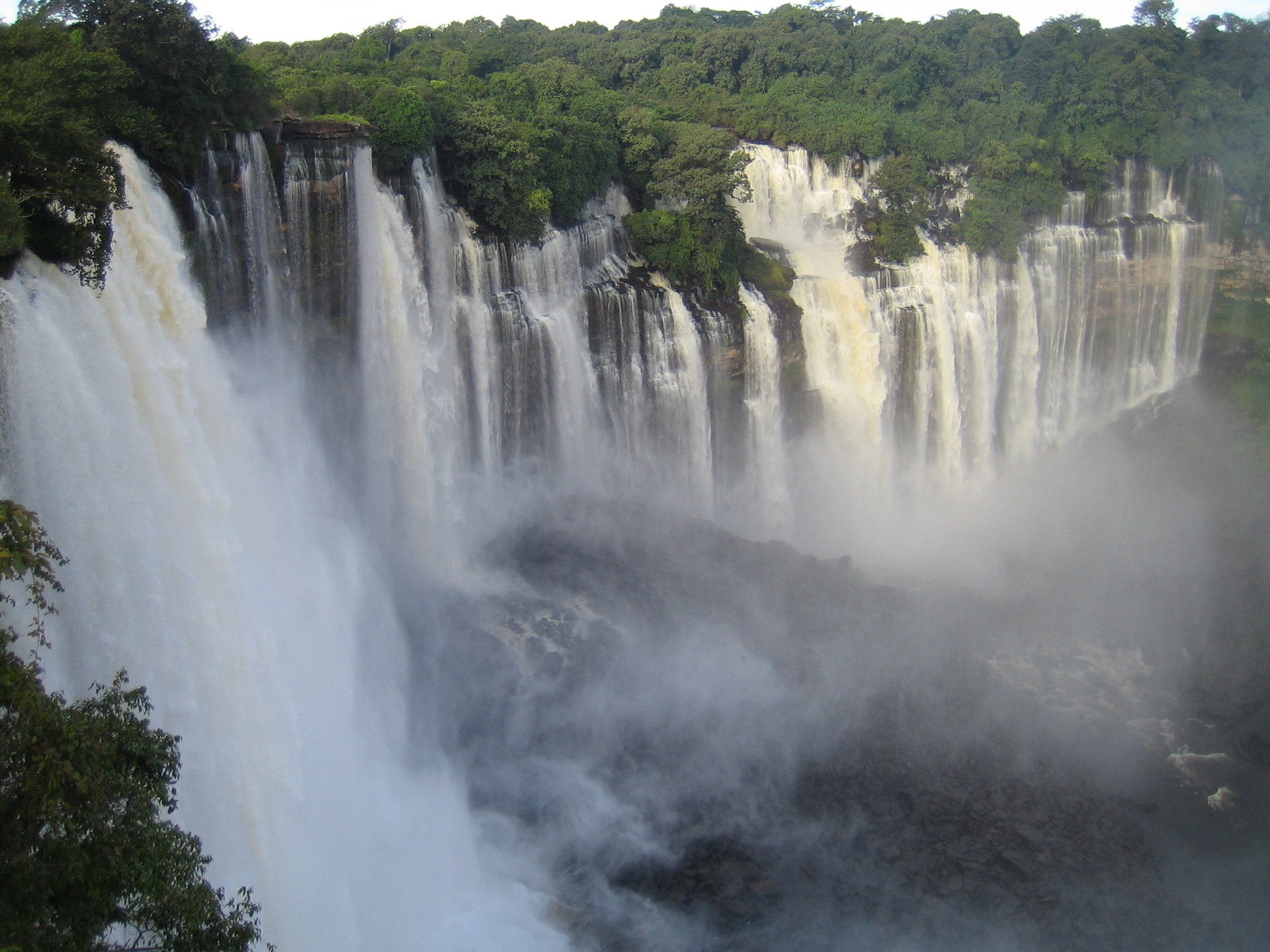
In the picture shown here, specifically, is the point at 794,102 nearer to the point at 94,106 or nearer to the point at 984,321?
the point at 984,321

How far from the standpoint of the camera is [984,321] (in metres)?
32.9

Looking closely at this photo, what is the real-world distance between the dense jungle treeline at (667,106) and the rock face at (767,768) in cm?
878

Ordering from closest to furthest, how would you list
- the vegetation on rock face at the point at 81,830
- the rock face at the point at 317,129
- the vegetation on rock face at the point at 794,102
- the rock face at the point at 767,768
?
the vegetation on rock face at the point at 81,830 → the rock face at the point at 767,768 → the rock face at the point at 317,129 → the vegetation on rock face at the point at 794,102

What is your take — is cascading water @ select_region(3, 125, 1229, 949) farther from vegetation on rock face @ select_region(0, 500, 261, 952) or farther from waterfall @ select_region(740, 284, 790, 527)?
vegetation on rock face @ select_region(0, 500, 261, 952)

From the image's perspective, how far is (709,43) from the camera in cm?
4422

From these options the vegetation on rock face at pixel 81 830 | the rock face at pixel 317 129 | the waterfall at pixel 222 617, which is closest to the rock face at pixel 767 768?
the waterfall at pixel 222 617

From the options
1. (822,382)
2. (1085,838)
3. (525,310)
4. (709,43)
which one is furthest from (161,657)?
(709,43)

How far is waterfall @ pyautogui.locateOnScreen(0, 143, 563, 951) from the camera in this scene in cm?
1163

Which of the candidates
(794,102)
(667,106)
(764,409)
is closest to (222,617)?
(764,409)

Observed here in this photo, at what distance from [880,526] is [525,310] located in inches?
502

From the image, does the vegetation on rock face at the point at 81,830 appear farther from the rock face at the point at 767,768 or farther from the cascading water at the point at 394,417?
the rock face at the point at 767,768

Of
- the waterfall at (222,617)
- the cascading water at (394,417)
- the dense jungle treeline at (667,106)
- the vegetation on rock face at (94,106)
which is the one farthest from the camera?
the dense jungle treeline at (667,106)

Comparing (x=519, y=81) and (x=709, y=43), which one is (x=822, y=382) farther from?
(x=709, y=43)

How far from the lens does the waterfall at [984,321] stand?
2962cm
